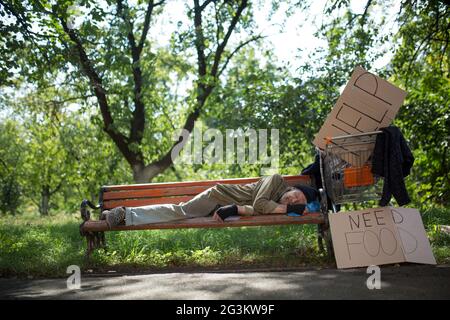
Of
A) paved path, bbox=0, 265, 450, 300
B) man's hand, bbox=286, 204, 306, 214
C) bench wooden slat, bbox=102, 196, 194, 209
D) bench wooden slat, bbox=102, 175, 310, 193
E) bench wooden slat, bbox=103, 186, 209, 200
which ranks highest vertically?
bench wooden slat, bbox=102, 175, 310, 193

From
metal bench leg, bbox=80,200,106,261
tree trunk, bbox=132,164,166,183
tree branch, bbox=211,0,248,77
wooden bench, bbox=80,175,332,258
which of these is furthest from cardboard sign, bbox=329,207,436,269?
tree branch, bbox=211,0,248,77

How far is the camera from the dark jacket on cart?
5.25 meters

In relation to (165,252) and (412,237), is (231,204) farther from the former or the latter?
(412,237)

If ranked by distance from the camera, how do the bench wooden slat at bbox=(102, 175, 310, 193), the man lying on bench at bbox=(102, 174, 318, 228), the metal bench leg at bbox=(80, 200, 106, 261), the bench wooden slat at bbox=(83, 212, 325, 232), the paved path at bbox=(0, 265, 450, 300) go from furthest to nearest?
the bench wooden slat at bbox=(102, 175, 310, 193) < the metal bench leg at bbox=(80, 200, 106, 261) < the man lying on bench at bbox=(102, 174, 318, 228) < the bench wooden slat at bbox=(83, 212, 325, 232) < the paved path at bbox=(0, 265, 450, 300)

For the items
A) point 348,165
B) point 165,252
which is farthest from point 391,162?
point 165,252

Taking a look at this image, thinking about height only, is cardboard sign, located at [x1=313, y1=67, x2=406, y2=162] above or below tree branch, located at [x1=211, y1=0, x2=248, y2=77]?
below

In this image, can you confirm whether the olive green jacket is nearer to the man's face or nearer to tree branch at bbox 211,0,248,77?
the man's face

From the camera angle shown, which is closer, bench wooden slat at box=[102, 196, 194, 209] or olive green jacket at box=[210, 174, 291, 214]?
olive green jacket at box=[210, 174, 291, 214]

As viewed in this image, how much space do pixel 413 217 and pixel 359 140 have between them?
1029 mm

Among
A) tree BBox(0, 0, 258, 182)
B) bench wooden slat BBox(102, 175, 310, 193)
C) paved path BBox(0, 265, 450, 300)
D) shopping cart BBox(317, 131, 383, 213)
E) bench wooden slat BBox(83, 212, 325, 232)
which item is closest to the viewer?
paved path BBox(0, 265, 450, 300)

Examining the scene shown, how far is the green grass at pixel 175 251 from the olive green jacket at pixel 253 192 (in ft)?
2.22

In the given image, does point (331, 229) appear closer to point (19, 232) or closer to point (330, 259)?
point (330, 259)

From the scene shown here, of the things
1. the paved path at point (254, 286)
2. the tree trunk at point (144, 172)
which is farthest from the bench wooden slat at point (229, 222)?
the tree trunk at point (144, 172)

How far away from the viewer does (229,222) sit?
18.2 ft
